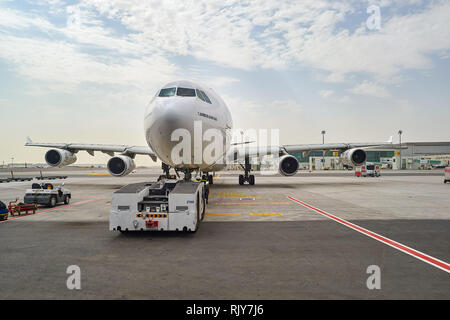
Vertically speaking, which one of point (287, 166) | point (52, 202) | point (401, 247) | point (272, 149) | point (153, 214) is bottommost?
point (401, 247)

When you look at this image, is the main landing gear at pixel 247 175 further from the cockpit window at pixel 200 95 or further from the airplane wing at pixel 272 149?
the cockpit window at pixel 200 95

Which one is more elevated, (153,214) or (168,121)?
(168,121)

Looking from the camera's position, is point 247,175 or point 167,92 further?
point 247,175

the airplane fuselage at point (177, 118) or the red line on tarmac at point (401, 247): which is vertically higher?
the airplane fuselage at point (177, 118)

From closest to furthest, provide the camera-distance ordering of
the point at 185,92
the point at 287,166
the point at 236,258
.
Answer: the point at 236,258 < the point at 185,92 < the point at 287,166

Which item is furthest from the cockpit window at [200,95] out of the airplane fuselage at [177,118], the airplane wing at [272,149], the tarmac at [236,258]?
the airplane wing at [272,149]

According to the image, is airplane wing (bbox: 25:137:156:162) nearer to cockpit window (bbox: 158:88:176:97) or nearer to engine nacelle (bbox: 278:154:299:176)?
engine nacelle (bbox: 278:154:299:176)

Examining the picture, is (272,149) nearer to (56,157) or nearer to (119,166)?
(119,166)

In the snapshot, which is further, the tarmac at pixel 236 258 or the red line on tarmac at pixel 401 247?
the red line on tarmac at pixel 401 247

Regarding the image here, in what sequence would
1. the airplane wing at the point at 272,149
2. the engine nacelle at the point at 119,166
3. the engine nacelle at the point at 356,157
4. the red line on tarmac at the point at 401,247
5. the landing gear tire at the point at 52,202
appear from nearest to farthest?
the red line on tarmac at the point at 401,247 < the landing gear tire at the point at 52,202 < the engine nacelle at the point at 119,166 < the airplane wing at the point at 272,149 < the engine nacelle at the point at 356,157

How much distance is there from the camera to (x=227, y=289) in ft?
13.9

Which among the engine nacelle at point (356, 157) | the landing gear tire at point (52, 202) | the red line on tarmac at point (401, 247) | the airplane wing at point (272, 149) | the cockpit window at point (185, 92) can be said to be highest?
the cockpit window at point (185, 92)

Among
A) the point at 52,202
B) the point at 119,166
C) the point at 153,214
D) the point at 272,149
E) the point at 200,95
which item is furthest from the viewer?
the point at 272,149

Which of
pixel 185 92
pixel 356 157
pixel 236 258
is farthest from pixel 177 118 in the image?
pixel 356 157
